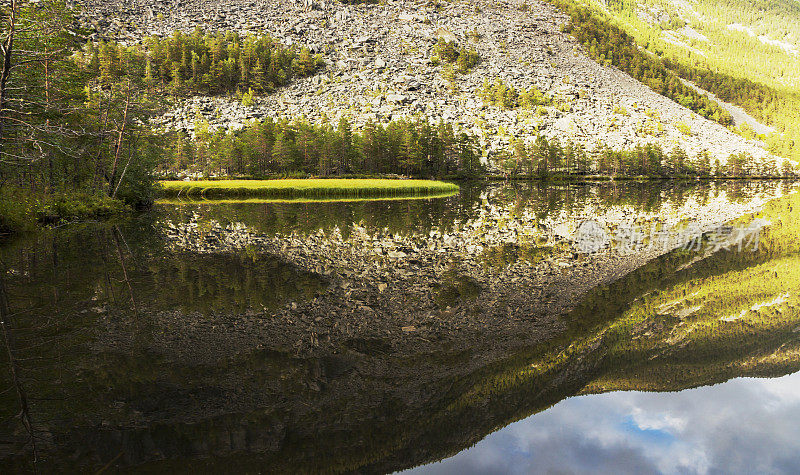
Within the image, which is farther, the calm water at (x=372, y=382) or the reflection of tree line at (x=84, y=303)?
the reflection of tree line at (x=84, y=303)

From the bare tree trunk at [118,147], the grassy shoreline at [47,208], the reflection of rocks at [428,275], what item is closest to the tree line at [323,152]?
the bare tree trunk at [118,147]

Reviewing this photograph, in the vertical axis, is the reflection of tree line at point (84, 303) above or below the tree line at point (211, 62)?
below

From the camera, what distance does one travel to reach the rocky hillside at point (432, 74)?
128375mm

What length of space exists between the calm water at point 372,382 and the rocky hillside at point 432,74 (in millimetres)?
115739

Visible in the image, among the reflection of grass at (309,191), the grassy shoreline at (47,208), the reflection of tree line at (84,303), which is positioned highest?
the reflection of tree line at (84,303)

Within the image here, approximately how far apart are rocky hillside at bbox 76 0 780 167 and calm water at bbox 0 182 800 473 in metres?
116

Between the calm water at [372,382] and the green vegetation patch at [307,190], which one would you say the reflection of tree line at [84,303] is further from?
the green vegetation patch at [307,190]

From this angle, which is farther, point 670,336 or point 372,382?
point 670,336

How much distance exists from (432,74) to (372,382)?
147m

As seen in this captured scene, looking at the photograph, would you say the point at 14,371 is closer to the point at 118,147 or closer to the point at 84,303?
the point at 84,303

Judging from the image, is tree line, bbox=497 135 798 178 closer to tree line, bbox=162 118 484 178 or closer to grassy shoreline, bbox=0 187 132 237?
tree line, bbox=162 118 484 178

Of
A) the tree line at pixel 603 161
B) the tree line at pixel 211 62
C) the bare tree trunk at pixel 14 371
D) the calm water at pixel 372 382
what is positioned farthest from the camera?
the tree line at pixel 211 62

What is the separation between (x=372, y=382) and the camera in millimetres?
7098

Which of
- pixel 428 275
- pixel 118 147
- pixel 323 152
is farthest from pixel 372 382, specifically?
pixel 323 152
